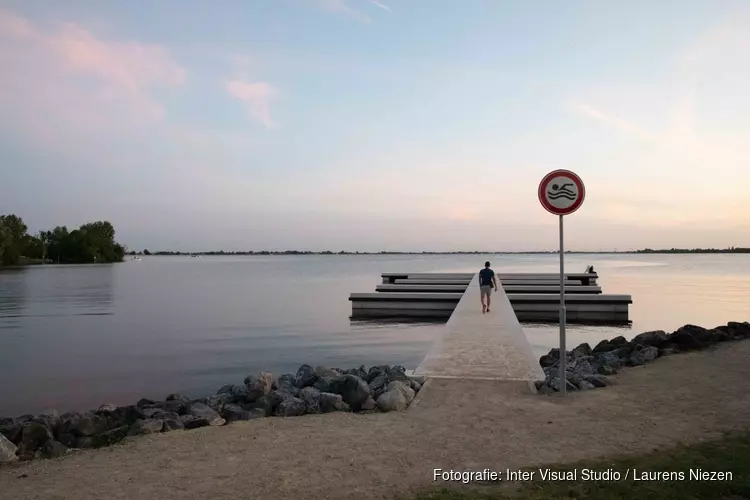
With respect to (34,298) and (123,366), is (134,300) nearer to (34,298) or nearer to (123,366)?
(34,298)

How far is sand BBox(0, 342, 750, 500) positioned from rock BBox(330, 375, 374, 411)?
41 centimetres

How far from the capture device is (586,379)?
778 cm

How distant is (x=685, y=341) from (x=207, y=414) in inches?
323

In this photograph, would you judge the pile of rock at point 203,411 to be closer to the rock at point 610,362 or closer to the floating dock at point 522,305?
the rock at point 610,362

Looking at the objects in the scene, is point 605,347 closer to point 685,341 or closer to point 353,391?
point 685,341

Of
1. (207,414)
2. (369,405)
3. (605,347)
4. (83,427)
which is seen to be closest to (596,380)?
(369,405)

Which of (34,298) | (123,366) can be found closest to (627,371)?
(123,366)

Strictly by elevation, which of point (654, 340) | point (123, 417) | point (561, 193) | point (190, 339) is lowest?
point (190, 339)

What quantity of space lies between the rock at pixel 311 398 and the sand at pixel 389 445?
31 centimetres

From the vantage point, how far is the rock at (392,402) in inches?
260

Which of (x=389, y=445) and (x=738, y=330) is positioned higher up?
(x=738, y=330)

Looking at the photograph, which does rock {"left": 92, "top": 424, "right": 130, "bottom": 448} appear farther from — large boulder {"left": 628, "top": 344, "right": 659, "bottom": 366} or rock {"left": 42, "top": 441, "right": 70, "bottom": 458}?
large boulder {"left": 628, "top": 344, "right": 659, "bottom": 366}

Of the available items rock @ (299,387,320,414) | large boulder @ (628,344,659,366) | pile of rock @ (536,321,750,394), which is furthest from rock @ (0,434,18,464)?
large boulder @ (628,344,659,366)

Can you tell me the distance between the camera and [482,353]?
375 inches
